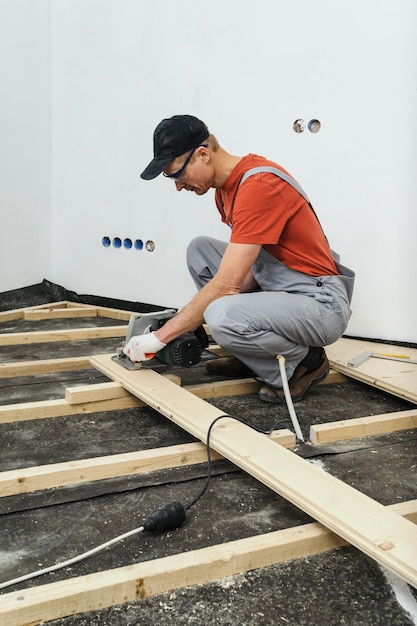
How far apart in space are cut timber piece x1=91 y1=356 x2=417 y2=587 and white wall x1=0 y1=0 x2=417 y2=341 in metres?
1.46

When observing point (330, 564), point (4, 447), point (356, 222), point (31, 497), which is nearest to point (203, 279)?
point (356, 222)

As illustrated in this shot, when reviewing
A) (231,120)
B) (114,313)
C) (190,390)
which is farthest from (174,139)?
(114,313)

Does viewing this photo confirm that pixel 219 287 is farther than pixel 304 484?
Yes

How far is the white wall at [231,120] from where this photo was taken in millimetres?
2975

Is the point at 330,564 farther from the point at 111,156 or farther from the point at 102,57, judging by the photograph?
the point at 102,57

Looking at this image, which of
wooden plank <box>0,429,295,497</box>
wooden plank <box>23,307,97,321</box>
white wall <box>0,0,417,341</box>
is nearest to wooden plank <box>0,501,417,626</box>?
wooden plank <box>0,429,295,497</box>

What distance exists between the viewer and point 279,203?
2176 millimetres

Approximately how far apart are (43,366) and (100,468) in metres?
1.08

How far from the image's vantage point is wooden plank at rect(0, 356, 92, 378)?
2627 millimetres

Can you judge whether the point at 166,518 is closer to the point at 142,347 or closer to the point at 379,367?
the point at 142,347

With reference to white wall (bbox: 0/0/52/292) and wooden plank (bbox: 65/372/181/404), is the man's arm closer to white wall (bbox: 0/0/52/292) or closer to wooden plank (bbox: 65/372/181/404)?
wooden plank (bbox: 65/372/181/404)

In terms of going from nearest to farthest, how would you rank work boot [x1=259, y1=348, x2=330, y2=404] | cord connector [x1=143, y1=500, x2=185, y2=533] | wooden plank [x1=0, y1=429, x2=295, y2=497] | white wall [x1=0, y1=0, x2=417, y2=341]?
cord connector [x1=143, y1=500, x2=185, y2=533] < wooden plank [x1=0, y1=429, x2=295, y2=497] < work boot [x1=259, y1=348, x2=330, y2=404] < white wall [x1=0, y1=0, x2=417, y2=341]

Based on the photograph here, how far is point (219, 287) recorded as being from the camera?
220cm

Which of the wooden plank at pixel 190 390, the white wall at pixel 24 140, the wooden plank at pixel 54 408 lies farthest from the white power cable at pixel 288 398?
the white wall at pixel 24 140
